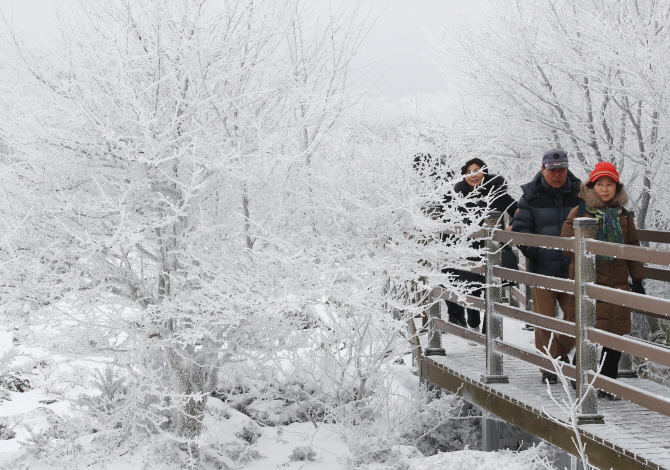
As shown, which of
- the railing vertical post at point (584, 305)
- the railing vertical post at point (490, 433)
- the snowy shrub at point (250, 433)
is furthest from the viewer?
the snowy shrub at point (250, 433)

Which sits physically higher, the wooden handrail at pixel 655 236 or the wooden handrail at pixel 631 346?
the wooden handrail at pixel 655 236

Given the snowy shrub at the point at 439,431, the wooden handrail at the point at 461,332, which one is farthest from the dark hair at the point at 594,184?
the snowy shrub at the point at 439,431

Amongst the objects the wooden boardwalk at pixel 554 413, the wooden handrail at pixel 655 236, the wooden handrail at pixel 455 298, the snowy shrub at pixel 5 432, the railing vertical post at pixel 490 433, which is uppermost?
the wooden handrail at pixel 655 236

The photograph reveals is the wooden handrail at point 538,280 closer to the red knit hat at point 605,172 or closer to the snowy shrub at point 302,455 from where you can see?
the red knit hat at point 605,172

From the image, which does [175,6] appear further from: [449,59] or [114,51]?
[449,59]

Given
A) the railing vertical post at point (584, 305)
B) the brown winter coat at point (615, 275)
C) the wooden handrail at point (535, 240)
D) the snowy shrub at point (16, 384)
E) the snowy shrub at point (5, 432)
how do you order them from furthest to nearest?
the snowy shrub at point (16, 384), the snowy shrub at point (5, 432), the brown winter coat at point (615, 275), the wooden handrail at point (535, 240), the railing vertical post at point (584, 305)

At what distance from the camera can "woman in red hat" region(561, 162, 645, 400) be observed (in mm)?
4020

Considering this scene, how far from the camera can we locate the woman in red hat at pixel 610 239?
4020 mm

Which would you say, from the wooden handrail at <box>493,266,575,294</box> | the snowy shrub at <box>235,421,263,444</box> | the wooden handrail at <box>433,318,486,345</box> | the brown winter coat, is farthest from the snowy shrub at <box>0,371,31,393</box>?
the brown winter coat

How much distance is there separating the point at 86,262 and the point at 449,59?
5.66 m

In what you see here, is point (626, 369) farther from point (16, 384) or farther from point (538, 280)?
point (16, 384)

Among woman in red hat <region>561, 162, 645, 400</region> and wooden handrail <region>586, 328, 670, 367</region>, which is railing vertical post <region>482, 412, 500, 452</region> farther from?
wooden handrail <region>586, 328, 670, 367</region>

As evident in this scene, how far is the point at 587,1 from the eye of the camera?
7082 mm

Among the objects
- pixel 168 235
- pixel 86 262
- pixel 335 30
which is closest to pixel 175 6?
pixel 335 30
